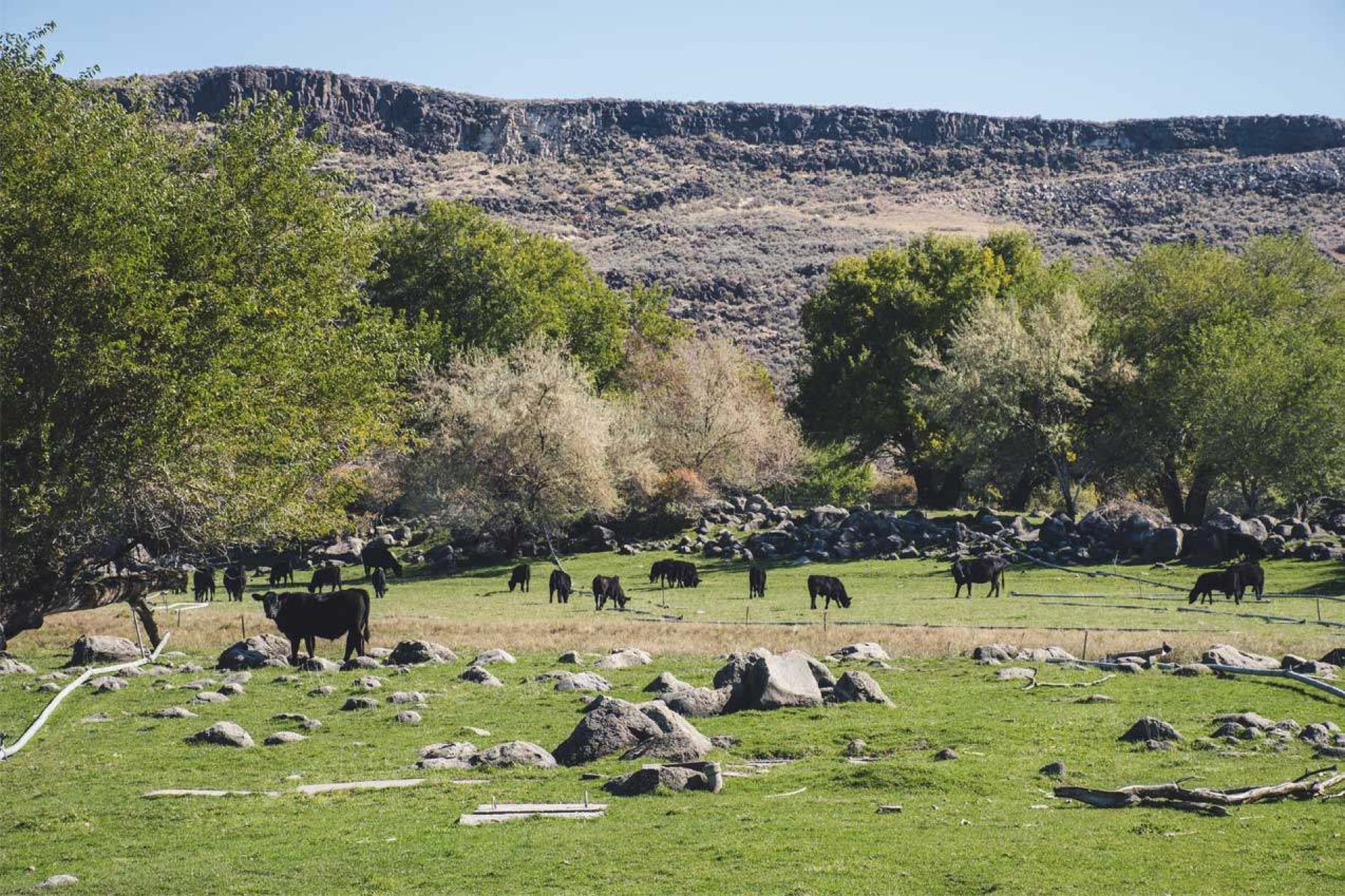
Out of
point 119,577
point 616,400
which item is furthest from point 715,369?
point 119,577

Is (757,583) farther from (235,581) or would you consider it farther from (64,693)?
(64,693)

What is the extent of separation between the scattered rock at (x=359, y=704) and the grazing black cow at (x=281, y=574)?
111 ft

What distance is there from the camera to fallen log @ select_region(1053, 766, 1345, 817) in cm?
1375

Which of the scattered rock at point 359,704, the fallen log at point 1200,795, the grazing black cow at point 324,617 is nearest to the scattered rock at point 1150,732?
the fallen log at point 1200,795

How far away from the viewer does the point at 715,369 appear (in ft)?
266

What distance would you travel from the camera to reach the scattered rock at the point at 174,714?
20.5 m

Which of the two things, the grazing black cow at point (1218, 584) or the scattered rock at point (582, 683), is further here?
the grazing black cow at point (1218, 584)

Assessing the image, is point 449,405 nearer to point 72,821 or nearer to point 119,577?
point 119,577

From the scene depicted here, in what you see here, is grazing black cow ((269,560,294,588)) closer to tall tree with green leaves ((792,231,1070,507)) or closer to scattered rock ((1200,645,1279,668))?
tall tree with green leaves ((792,231,1070,507))

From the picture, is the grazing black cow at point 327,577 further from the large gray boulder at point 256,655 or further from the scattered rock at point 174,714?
the scattered rock at point 174,714

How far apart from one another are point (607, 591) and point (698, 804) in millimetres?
28136

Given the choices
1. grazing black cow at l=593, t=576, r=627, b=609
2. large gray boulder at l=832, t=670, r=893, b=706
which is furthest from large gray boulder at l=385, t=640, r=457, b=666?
grazing black cow at l=593, t=576, r=627, b=609

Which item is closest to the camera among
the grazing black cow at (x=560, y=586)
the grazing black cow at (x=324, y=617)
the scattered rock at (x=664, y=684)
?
the scattered rock at (x=664, y=684)

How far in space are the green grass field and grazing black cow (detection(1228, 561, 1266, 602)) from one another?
40.9ft
